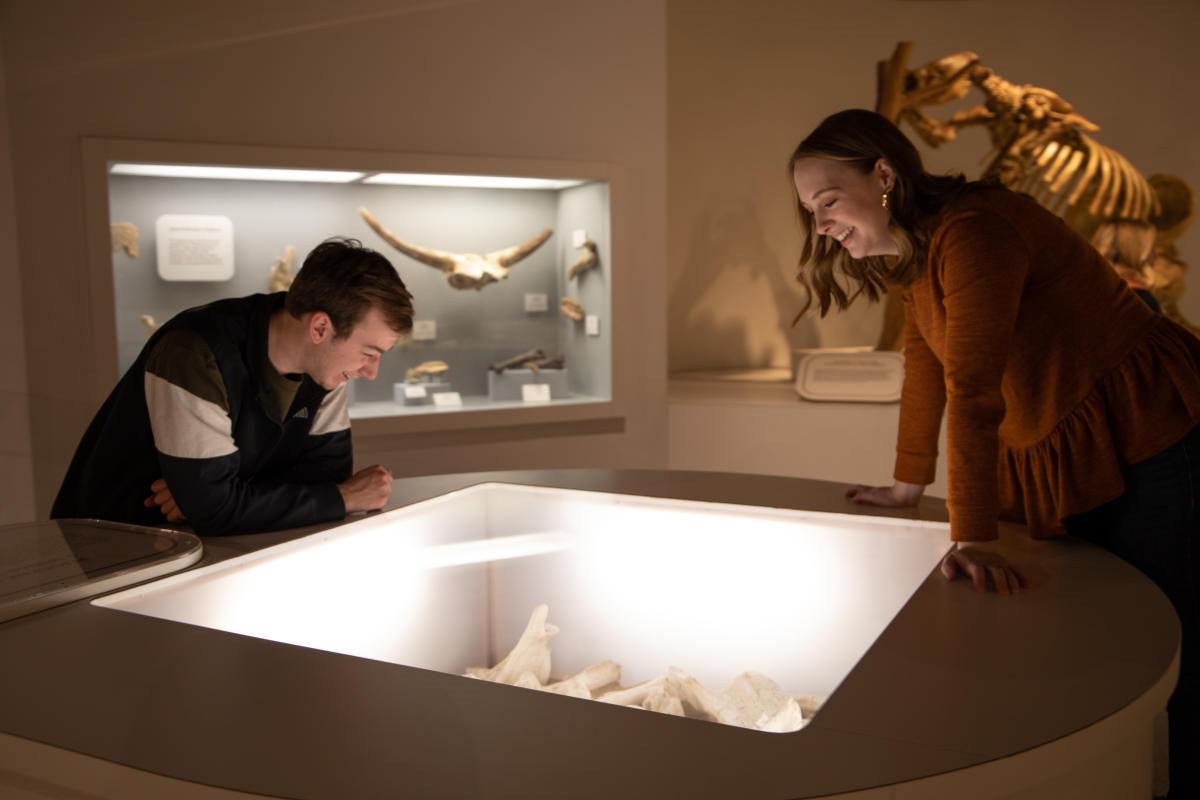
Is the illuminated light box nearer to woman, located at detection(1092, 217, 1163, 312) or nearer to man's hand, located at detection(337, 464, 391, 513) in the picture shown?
man's hand, located at detection(337, 464, 391, 513)

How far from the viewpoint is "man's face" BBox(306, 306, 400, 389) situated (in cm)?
179

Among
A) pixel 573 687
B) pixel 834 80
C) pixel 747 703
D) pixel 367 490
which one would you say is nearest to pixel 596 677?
pixel 573 687

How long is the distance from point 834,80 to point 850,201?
490cm

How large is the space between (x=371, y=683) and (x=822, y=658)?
0.92 meters

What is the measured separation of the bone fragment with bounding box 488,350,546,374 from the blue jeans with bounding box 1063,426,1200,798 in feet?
9.80

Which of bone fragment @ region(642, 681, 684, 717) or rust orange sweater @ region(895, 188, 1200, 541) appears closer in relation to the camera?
rust orange sweater @ region(895, 188, 1200, 541)

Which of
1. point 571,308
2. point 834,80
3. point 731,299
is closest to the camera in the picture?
point 571,308

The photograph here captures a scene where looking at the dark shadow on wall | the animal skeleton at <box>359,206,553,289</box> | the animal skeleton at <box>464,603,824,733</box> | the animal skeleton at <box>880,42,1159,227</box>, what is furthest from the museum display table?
the dark shadow on wall

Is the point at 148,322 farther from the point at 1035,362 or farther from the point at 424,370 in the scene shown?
the point at 1035,362

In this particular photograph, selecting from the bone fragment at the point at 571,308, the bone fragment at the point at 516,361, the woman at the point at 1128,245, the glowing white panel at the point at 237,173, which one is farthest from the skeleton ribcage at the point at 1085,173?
the glowing white panel at the point at 237,173

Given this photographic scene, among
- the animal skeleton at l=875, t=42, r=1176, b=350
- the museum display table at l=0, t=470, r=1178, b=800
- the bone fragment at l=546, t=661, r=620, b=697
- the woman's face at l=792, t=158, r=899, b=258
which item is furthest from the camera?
the animal skeleton at l=875, t=42, r=1176, b=350

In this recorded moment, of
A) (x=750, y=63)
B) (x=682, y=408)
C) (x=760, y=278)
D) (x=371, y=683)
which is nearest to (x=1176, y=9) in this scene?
(x=750, y=63)

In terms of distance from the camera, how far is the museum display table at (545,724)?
829 mm

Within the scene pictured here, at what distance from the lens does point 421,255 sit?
4.13 m
